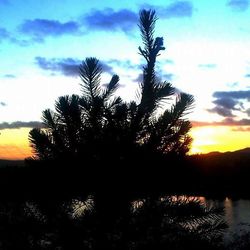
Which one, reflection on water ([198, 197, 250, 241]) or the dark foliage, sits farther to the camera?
reflection on water ([198, 197, 250, 241])

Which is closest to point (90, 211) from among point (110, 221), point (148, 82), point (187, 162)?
point (110, 221)

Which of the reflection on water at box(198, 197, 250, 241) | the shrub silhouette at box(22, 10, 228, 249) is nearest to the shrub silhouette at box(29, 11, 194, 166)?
the shrub silhouette at box(22, 10, 228, 249)

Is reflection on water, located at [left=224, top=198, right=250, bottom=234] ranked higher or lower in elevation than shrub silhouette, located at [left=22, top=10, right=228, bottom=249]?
lower

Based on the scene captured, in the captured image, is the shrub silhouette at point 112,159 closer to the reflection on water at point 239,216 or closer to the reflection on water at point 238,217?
the reflection on water at point 238,217

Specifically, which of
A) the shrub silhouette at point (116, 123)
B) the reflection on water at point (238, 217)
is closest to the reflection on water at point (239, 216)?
the reflection on water at point (238, 217)

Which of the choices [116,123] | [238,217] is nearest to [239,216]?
[238,217]

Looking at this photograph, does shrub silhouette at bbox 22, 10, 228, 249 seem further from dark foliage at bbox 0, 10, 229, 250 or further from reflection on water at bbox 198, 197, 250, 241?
reflection on water at bbox 198, 197, 250, 241

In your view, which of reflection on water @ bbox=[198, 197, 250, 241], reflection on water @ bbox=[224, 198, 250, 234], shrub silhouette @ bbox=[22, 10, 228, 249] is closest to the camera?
shrub silhouette @ bbox=[22, 10, 228, 249]

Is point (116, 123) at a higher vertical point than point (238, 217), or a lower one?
higher

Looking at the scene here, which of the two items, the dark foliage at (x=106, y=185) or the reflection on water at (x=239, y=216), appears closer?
the dark foliage at (x=106, y=185)

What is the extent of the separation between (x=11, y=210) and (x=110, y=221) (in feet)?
3.18

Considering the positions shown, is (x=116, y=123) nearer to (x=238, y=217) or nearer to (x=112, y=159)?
(x=112, y=159)

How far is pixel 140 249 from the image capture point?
2629 mm

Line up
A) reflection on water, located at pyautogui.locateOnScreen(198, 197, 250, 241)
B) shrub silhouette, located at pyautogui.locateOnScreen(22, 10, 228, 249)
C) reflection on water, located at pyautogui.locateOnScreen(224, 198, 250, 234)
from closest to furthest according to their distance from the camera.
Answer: shrub silhouette, located at pyautogui.locateOnScreen(22, 10, 228, 249), reflection on water, located at pyautogui.locateOnScreen(198, 197, 250, 241), reflection on water, located at pyautogui.locateOnScreen(224, 198, 250, 234)
